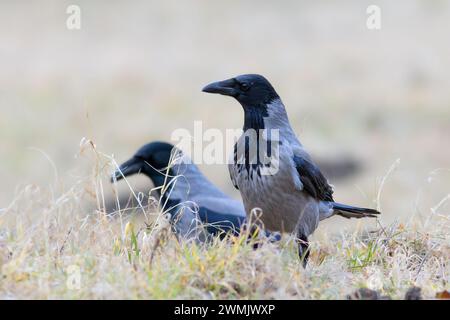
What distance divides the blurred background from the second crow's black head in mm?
4460

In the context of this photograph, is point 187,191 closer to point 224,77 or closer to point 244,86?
point 244,86

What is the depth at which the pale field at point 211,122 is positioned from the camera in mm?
4523

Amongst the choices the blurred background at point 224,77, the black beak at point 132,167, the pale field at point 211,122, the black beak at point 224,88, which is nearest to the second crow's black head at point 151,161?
the black beak at point 132,167

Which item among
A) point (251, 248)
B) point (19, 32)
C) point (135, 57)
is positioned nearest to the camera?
point (251, 248)

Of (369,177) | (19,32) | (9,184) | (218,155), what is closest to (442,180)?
(369,177)

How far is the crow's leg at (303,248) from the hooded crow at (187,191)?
0.98 meters

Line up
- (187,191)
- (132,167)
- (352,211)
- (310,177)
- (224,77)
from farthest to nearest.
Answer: (224,77)
(132,167)
(187,191)
(352,211)
(310,177)

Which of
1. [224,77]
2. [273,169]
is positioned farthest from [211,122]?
[273,169]

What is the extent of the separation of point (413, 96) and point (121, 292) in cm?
1377

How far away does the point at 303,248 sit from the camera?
18.2ft

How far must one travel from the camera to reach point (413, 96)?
17.3 meters

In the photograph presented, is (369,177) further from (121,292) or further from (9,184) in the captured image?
(121,292)

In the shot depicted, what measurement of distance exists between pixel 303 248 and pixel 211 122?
10.0 metres

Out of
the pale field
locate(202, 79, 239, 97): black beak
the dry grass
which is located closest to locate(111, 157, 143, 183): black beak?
the pale field
